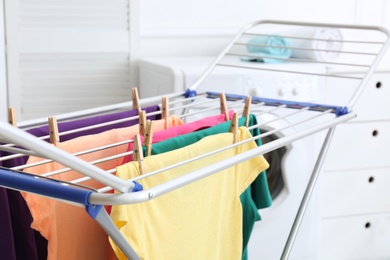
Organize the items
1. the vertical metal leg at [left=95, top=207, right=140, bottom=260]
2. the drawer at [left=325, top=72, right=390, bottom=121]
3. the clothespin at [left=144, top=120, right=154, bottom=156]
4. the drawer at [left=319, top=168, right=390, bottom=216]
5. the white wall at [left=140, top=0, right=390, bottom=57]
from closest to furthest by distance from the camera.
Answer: the vertical metal leg at [left=95, top=207, right=140, bottom=260] < the clothespin at [left=144, top=120, right=154, bottom=156] < the drawer at [left=325, top=72, right=390, bottom=121] < the drawer at [left=319, top=168, right=390, bottom=216] < the white wall at [left=140, top=0, right=390, bottom=57]

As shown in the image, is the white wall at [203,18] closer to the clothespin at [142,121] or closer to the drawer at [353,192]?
the drawer at [353,192]

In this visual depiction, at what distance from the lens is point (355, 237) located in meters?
3.36

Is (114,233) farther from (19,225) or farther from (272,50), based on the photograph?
(272,50)

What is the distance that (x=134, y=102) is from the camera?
1885 mm

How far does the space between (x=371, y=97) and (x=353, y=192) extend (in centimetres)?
45

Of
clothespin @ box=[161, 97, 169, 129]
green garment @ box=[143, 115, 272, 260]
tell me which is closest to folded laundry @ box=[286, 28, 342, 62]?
green garment @ box=[143, 115, 272, 260]

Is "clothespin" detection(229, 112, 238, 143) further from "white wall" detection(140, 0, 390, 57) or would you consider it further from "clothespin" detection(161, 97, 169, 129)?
"white wall" detection(140, 0, 390, 57)

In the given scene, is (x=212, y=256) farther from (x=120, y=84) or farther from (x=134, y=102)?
(x=120, y=84)

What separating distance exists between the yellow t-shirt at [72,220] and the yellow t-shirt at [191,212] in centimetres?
18

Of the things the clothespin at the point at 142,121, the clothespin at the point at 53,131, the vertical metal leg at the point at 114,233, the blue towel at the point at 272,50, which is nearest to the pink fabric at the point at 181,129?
the clothespin at the point at 142,121

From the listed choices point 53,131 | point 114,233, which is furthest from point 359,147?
point 114,233

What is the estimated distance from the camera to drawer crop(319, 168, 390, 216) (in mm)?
3250

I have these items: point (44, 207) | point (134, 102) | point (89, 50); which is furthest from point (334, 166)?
point (44, 207)

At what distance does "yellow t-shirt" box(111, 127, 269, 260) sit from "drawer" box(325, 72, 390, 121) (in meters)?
1.43
